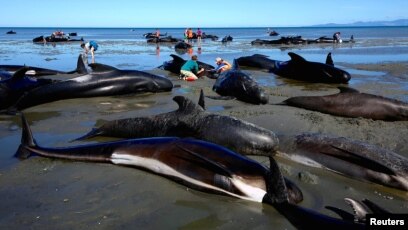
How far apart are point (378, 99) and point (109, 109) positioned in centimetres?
631

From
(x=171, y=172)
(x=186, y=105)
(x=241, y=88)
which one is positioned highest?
(x=186, y=105)

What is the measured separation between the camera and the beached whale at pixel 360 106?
821cm

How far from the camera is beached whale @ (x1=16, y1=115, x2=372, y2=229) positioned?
413 centimetres

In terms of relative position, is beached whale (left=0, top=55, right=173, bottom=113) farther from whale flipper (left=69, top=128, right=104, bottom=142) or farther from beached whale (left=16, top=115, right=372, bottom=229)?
beached whale (left=16, top=115, right=372, bottom=229)

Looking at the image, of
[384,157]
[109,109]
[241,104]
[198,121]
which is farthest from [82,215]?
[241,104]

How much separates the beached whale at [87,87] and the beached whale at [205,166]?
426 centimetres

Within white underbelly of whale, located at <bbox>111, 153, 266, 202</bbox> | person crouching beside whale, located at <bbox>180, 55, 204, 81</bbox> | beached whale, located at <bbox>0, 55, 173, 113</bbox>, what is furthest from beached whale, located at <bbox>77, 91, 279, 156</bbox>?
person crouching beside whale, located at <bbox>180, 55, 204, 81</bbox>

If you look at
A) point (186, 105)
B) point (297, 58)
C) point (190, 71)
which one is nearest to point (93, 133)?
point (186, 105)

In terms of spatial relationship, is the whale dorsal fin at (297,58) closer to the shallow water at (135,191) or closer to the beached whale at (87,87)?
the beached whale at (87,87)

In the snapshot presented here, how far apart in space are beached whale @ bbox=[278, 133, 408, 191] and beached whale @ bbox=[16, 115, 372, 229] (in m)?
1.44

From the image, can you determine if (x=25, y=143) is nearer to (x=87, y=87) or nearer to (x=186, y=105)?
(x=186, y=105)

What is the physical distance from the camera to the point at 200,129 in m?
6.48

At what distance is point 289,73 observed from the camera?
48.7ft

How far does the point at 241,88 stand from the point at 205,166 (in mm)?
6043
